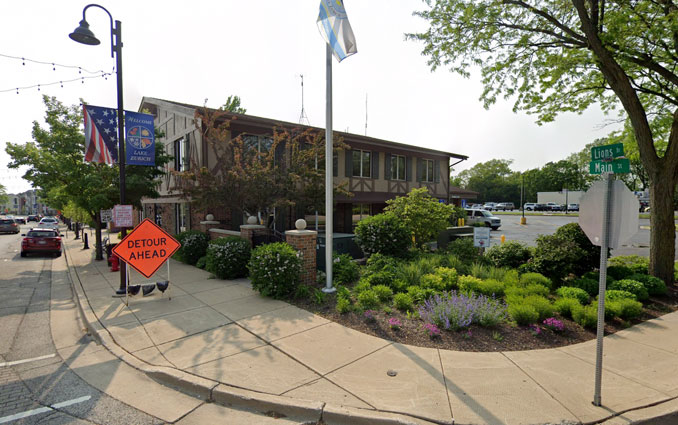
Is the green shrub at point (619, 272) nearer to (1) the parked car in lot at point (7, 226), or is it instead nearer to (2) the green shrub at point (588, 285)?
(2) the green shrub at point (588, 285)

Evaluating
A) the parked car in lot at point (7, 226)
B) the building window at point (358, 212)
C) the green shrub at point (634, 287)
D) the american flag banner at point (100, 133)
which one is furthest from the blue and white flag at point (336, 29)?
the parked car in lot at point (7, 226)

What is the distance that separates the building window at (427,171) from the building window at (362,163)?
491 cm

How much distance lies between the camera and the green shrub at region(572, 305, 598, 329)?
17.2 feet

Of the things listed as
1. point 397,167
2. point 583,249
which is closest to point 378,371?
point 583,249

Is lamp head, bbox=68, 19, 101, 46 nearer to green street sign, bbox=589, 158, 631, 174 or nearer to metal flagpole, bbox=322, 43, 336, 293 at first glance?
metal flagpole, bbox=322, 43, 336, 293

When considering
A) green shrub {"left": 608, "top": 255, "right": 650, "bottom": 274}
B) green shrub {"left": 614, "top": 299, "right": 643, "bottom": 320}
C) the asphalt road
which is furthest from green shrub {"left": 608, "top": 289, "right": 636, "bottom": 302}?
the asphalt road

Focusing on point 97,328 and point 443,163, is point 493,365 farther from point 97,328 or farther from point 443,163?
point 443,163

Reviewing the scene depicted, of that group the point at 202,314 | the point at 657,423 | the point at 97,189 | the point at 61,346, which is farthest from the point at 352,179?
the point at 657,423

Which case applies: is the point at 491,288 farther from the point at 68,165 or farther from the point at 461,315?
the point at 68,165

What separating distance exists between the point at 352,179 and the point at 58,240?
15249mm

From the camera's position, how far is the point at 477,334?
5.00 metres

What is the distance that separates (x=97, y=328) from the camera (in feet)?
18.4

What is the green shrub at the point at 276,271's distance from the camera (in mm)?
7039

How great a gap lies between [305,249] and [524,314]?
15.5ft
